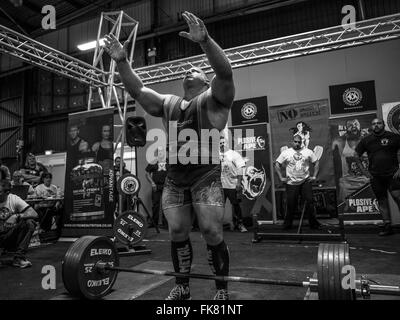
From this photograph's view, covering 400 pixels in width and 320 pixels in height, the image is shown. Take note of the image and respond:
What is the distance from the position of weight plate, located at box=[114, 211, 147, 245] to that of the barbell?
4.83ft

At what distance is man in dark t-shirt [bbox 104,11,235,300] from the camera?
6.43ft

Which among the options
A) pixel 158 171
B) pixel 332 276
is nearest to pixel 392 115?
pixel 158 171

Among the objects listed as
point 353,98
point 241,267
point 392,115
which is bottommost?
point 241,267

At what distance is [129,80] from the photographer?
85.7 inches

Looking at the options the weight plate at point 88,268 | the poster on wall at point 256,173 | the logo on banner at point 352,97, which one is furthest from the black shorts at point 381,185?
the weight plate at point 88,268

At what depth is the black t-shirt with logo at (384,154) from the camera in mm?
4711

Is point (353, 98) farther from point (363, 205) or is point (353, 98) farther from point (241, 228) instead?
point (241, 228)

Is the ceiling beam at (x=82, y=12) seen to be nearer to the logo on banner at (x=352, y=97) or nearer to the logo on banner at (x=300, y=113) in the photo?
the logo on banner at (x=300, y=113)

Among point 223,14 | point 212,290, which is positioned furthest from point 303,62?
point 212,290

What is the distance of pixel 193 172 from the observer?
202cm

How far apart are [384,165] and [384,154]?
0.16 metres

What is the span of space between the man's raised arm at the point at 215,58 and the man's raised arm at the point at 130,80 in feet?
1.52
